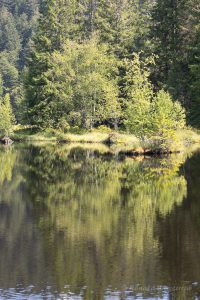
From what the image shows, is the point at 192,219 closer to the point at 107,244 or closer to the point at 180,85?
the point at 107,244

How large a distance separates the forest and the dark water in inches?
1314

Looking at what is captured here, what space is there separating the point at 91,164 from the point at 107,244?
24564mm

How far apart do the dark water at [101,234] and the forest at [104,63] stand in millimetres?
33364

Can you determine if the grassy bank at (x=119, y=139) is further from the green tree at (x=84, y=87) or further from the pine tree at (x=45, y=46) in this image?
the pine tree at (x=45, y=46)

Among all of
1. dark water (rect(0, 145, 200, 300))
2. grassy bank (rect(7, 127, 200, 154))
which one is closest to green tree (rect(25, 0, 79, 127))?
grassy bank (rect(7, 127, 200, 154))

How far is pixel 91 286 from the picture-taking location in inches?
552

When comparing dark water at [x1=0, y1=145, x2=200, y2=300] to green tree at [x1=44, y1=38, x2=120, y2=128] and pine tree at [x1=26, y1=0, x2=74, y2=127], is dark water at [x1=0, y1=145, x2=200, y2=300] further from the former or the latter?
pine tree at [x1=26, y1=0, x2=74, y2=127]

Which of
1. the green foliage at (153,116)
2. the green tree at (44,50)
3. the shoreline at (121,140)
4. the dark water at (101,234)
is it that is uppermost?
the green tree at (44,50)

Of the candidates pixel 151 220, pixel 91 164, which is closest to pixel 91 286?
pixel 151 220

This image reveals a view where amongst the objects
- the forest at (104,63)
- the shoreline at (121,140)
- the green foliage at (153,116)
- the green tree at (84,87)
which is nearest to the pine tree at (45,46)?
the forest at (104,63)

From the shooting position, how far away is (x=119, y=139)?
64.8 meters

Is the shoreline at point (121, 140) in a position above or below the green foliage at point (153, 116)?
below

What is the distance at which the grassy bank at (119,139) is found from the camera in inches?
2002

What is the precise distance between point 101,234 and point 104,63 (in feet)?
198
